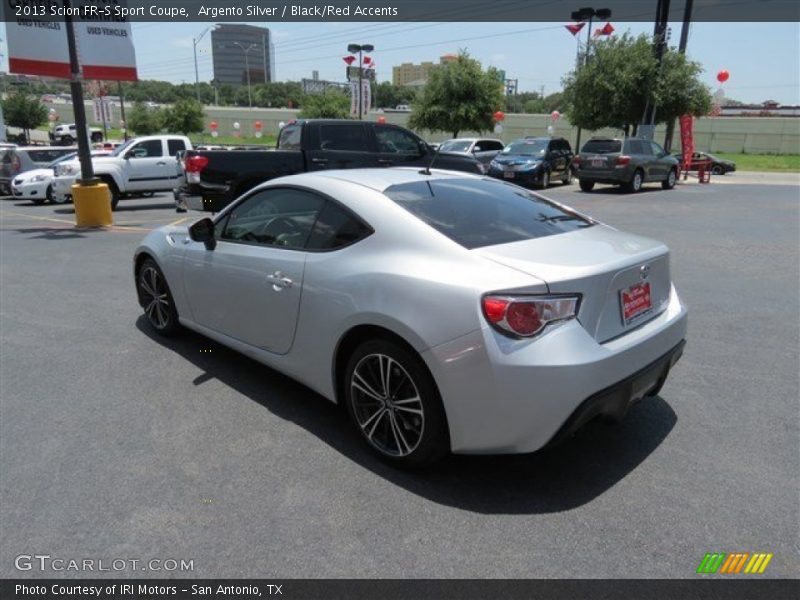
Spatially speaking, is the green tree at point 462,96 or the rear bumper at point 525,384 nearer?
the rear bumper at point 525,384

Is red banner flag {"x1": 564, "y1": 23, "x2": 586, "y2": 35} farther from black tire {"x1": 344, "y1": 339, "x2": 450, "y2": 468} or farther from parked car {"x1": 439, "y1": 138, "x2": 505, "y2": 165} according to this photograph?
black tire {"x1": 344, "y1": 339, "x2": 450, "y2": 468}

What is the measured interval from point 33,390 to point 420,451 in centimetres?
295

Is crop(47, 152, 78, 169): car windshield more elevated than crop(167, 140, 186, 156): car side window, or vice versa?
crop(167, 140, 186, 156): car side window

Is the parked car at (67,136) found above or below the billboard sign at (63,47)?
below

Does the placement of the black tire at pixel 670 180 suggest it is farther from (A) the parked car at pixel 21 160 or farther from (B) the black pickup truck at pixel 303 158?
(A) the parked car at pixel 21 160

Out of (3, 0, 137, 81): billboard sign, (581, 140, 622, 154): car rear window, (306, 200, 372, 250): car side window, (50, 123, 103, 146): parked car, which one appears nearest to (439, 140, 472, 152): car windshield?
(581, 140, 622, 154): car rear window

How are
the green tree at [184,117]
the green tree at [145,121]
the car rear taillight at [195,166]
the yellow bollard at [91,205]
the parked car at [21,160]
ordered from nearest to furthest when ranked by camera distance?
the car rear taillight at [195,166], the yellow bollard at [91,205], the parked car at [21,160], the green tree at [184,117], the green tree at [145,121]

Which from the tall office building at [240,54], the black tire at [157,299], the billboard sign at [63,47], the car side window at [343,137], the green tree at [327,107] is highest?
the tall office building at [240,54]

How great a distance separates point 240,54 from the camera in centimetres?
13275

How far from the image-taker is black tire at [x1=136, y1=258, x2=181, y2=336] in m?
5.04

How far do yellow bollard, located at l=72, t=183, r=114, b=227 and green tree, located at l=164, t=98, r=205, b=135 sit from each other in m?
45.9

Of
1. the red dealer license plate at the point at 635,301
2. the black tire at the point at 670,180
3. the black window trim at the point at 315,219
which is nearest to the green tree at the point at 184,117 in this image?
the black tire at the point at 670,180

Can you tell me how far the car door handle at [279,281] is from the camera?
364 centimetres

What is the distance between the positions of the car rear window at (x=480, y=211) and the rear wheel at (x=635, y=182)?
16.7 meters
